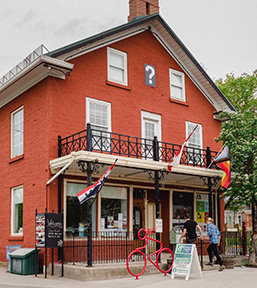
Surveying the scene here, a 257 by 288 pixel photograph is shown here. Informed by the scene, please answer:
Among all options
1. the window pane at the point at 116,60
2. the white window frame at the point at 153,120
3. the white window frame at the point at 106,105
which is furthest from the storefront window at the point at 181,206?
the window pane at the point at 116,60

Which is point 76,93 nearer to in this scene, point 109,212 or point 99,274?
point 109,212

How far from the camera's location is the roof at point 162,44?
1577 cm

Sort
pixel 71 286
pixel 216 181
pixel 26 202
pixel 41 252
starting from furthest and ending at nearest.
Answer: pixel 216 181 < pixel 26 202 < pixel 41 252 < pixel 71 286

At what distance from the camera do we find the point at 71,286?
1088 cm

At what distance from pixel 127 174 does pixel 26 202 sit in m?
3.93

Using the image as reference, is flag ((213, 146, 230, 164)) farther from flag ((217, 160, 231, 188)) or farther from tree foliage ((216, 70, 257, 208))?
tree foliage ((216, 70, 257, 208))

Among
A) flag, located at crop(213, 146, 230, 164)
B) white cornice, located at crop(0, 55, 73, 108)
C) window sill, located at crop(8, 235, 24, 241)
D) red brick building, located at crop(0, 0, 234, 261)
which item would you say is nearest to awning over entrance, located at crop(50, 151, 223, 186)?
red brick building, located at crop(0, 0, 234, 261)

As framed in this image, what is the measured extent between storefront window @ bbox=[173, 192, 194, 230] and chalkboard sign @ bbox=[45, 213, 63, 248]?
282 inches

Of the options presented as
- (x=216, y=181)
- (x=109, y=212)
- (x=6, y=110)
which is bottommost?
(x=109, y=212)

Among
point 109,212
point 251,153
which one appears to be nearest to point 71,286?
point 109,212

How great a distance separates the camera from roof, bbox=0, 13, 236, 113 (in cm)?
1577

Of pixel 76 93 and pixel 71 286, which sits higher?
pixel 76 93

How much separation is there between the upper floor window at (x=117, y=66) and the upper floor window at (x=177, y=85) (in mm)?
2735

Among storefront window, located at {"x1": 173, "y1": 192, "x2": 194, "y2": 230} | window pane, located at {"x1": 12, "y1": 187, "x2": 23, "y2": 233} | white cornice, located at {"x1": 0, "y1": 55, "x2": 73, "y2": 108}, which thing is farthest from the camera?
storefront window, located at {"x1": 173, "y1": 192, "x2": 194, "y2": 230}
